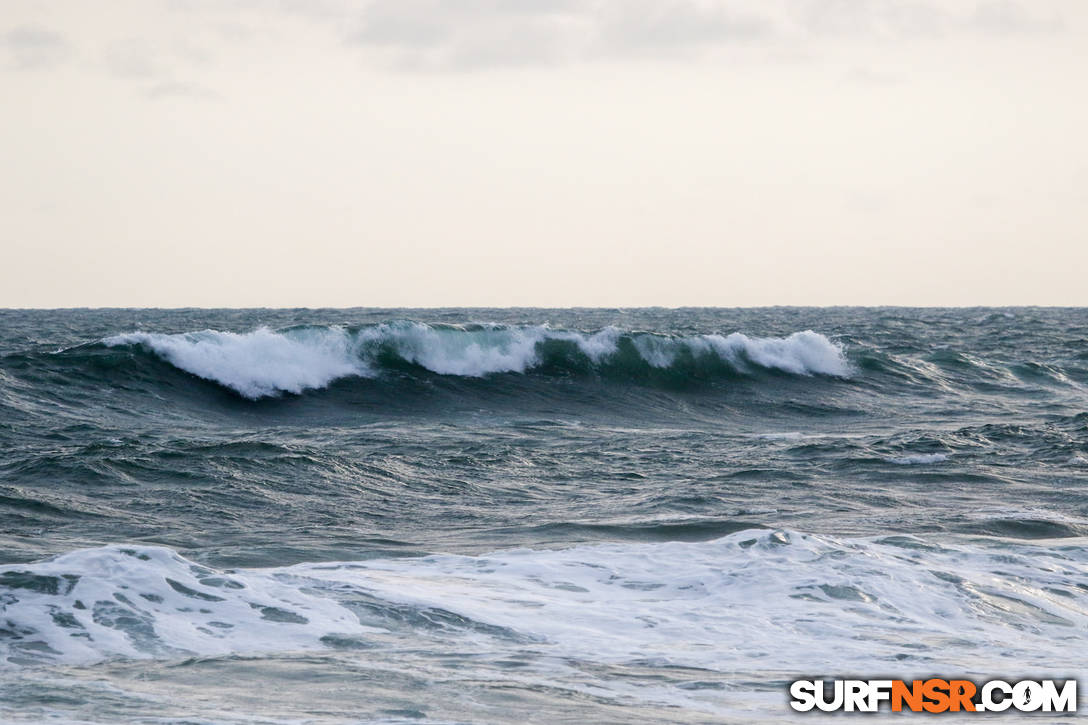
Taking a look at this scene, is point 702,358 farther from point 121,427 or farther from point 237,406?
point 121,427

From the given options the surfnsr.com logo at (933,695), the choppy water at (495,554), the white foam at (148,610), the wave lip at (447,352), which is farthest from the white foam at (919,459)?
the wave lip at (447,352)

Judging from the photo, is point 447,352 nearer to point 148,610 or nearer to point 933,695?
point 148,610

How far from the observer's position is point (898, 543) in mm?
8102

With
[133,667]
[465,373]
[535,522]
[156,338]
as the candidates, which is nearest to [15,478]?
[535,522]

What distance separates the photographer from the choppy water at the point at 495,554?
504cm

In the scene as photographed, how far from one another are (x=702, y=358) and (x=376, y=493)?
14.2 meters

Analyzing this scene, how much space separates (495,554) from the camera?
776cm

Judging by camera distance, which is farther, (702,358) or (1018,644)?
(702,358)

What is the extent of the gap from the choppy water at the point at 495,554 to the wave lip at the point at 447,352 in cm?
62

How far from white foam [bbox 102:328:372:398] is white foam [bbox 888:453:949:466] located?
9.97 metres

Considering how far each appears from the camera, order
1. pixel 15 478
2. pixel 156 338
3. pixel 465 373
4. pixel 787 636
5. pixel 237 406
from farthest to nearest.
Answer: pixel 465 373
pixel 156 338
pixel 237 406
pixel 15 478
pixel 787 636

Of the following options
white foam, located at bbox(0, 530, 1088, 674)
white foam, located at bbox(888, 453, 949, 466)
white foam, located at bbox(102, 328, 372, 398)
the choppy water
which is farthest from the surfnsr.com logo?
white foam, located at bbox(102, 328, 372, 398)

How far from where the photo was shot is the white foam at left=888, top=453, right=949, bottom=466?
12.1 m

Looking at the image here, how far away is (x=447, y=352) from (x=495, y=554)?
14.4 meters
